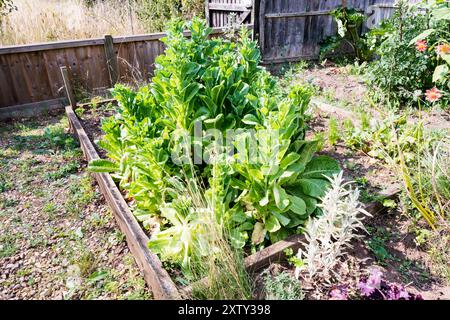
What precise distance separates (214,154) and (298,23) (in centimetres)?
573

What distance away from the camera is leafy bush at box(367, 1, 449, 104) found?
420cm

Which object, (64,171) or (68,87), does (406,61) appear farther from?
(68,87)

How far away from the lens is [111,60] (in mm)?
5777

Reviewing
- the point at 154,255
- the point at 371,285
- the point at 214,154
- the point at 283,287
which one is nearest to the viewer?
the point at 371,285

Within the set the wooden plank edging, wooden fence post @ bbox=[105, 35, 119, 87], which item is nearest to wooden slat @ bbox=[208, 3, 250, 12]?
wooden fence post @ bbox=[105, 35, 119, 87]

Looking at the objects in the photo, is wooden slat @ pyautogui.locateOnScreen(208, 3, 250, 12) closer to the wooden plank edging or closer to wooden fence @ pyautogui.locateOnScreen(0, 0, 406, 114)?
wooden fence @ pyautogui.locateOnScreen(0, 0, 406, 114)

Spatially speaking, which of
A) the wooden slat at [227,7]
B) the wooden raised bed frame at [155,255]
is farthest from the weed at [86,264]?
the wooden slat at [227,7]

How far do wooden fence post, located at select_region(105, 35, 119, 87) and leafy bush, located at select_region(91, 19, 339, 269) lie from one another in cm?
315

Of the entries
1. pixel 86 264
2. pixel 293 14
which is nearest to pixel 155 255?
pixel 86 264

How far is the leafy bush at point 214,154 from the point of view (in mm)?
2045

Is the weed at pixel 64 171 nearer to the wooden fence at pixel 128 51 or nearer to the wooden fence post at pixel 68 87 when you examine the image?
the wooden fence post at pixel 68 87

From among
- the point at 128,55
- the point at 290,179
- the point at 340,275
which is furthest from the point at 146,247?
the point at 128,55

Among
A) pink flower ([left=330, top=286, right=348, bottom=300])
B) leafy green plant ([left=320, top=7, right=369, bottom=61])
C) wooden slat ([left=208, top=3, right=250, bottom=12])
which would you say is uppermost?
wooden slat ([left=208, top=3, right=250, bottom=12])

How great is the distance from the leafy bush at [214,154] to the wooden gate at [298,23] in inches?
172
